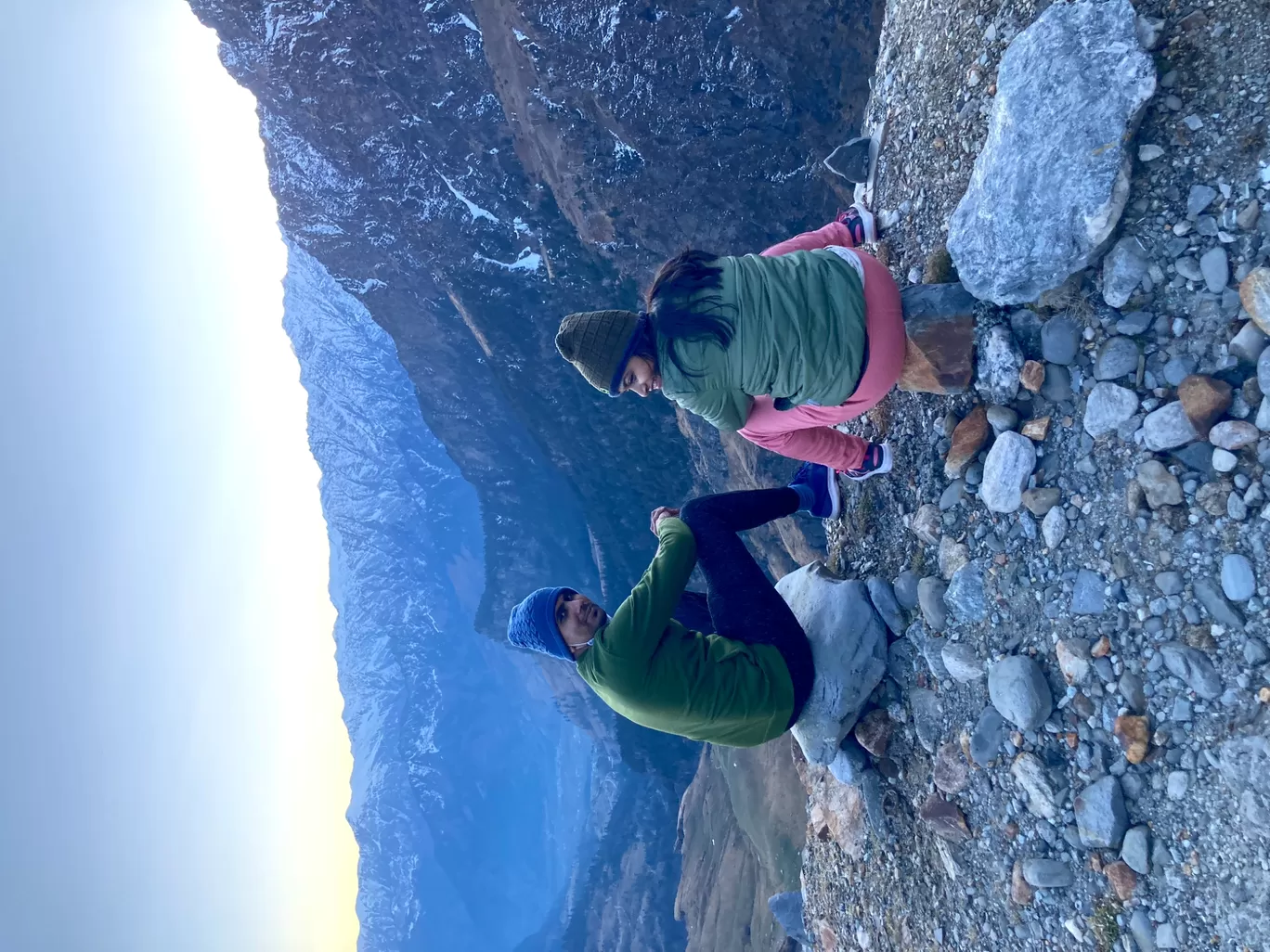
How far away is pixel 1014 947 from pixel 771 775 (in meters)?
18.9

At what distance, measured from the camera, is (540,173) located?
33.9 m

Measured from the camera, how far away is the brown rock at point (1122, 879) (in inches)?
119

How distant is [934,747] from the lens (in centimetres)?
448

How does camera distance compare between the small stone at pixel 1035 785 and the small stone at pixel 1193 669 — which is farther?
the small stone at pixel 1035 785

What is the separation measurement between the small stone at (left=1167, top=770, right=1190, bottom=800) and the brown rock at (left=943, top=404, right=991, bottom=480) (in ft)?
6.43

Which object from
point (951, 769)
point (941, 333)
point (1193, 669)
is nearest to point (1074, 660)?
point (1193, 669)

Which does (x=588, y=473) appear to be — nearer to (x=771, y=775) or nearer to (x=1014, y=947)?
(x=771, y=775)

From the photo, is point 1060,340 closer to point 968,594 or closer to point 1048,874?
point 968,594

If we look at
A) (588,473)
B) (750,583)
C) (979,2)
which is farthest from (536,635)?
(588,473)

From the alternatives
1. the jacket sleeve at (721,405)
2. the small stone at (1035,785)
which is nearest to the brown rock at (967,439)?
the jacket sleeve at (721,405)

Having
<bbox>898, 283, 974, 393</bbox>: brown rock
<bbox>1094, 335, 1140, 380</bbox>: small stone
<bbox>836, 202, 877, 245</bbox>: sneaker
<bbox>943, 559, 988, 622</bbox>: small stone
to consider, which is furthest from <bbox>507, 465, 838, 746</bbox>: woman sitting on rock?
<bbox>1094, 335, 1140, 380</bbox>: small stone

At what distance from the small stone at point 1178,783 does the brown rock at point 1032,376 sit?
192 cm

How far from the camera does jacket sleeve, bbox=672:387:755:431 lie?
4.14 metres

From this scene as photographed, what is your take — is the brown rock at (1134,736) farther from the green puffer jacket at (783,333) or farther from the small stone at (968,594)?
the green puffer jacket at (783,333)
